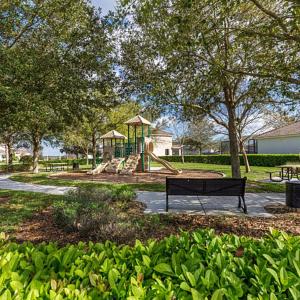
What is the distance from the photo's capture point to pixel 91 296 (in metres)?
1.73

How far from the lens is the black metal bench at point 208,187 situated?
24.1 feet

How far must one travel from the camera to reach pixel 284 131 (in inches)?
1256

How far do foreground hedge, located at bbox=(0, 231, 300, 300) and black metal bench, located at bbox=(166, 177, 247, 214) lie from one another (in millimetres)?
4896

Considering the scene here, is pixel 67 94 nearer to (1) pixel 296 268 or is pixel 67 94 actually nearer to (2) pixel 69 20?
(2) pixel 69 20

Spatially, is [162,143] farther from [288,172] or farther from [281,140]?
[288,172]

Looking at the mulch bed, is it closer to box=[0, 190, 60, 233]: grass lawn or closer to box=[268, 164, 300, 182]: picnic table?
box=[0, 190, 60, 233]: grass lawn

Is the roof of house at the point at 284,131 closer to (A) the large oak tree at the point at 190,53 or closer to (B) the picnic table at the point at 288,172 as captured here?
(B) the picnic table at the point at 288,172

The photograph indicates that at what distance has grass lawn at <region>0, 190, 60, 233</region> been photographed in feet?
21.0

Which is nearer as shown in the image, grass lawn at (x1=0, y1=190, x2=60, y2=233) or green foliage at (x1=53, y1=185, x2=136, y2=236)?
green foliage at (x1=53, y1=185, x2=136, y2=236)

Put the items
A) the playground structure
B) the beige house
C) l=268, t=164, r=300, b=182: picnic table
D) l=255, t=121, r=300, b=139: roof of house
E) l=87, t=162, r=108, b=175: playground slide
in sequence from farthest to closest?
1. the beige house
2. l=255, t=121, r=300, b=139: roof of house
3. the playground structure
4. l=87, t=162, r=108, b=175: playground slide
5. l=268, t=164, r=300, b=182: picnic table

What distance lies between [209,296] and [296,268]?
2.32ft

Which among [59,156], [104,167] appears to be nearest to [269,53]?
[104,167]

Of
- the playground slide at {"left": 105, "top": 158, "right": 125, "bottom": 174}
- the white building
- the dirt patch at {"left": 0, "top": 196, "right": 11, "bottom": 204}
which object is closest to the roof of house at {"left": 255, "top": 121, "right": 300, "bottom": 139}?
the white building

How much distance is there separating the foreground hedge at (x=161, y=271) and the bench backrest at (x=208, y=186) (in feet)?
16.1
